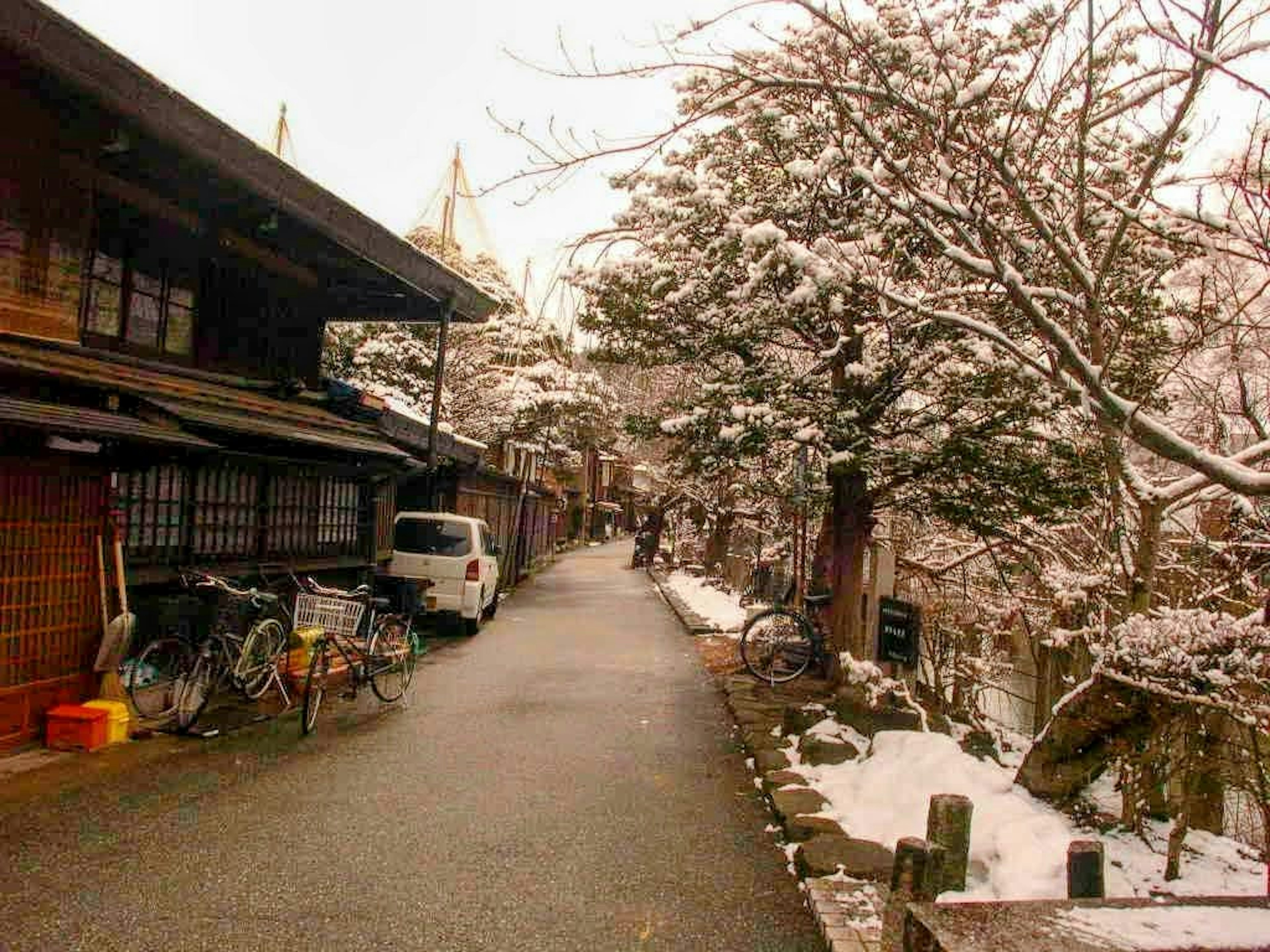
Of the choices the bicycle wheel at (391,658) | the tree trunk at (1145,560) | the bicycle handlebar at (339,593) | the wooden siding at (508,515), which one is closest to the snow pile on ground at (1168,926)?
the tree trunk at (1145,560)

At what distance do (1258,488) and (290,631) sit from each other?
8227 millimetres

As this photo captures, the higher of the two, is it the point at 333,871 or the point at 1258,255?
the point at 1258,255

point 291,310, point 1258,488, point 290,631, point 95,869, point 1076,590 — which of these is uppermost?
point 291,310

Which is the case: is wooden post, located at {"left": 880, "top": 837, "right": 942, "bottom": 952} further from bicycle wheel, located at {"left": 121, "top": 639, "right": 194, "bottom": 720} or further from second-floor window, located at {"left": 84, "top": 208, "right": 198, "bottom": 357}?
second-floor window, located at {"left": 84, "top": 208, "right": 198, "bottom": 357}

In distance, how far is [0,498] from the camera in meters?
5.92

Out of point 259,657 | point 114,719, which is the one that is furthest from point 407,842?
point 259,657

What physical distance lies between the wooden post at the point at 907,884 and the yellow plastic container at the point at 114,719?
19.4 ft

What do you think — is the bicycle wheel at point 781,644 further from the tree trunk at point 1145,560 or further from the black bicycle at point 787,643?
the tree trunk at point 1145,560

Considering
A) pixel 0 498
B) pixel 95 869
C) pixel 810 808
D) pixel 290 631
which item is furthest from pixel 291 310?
pixel 810 808

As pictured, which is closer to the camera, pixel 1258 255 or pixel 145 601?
pixel 1258 255

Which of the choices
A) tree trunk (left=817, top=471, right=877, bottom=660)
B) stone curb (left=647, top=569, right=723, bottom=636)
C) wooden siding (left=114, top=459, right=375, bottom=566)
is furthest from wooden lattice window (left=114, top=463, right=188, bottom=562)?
stone curb (left=647, top=569, right=723, bottom=636)

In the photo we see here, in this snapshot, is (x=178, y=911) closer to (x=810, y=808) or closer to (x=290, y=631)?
(x=810, y=808)

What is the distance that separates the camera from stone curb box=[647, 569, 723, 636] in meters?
16.2

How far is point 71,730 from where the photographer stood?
6.21 m
